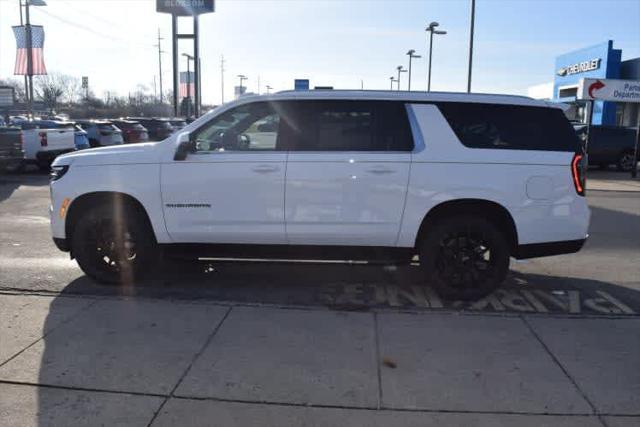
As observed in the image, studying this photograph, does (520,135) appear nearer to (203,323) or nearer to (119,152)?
(203,323)

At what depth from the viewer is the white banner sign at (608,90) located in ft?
64.8

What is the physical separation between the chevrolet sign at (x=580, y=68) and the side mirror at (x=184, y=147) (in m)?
36.7

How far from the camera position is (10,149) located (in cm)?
1616

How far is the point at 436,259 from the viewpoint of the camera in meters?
5.54

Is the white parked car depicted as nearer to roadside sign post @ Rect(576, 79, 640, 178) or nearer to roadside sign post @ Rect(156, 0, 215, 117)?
roadside sign post @ Rect(576, 79, 640, 178)

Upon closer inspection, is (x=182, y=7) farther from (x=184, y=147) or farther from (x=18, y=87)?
(x=18, y=87)

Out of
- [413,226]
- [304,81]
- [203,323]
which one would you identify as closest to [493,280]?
[413,226]

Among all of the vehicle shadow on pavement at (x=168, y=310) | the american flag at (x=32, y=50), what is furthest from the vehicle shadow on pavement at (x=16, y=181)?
→ the american flag at (x=32, y=50)

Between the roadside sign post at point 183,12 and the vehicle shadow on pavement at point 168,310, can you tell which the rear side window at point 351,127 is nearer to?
the vehicle shadow on pavement at point 168,310

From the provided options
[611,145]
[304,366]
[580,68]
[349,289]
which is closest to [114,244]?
[349,289]

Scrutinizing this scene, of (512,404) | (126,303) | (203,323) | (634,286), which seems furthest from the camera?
(634,286)

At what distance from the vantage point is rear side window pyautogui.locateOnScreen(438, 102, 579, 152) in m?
5.46

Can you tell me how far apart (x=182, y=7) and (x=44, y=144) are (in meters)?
27.3

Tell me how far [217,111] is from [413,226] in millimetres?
2172
